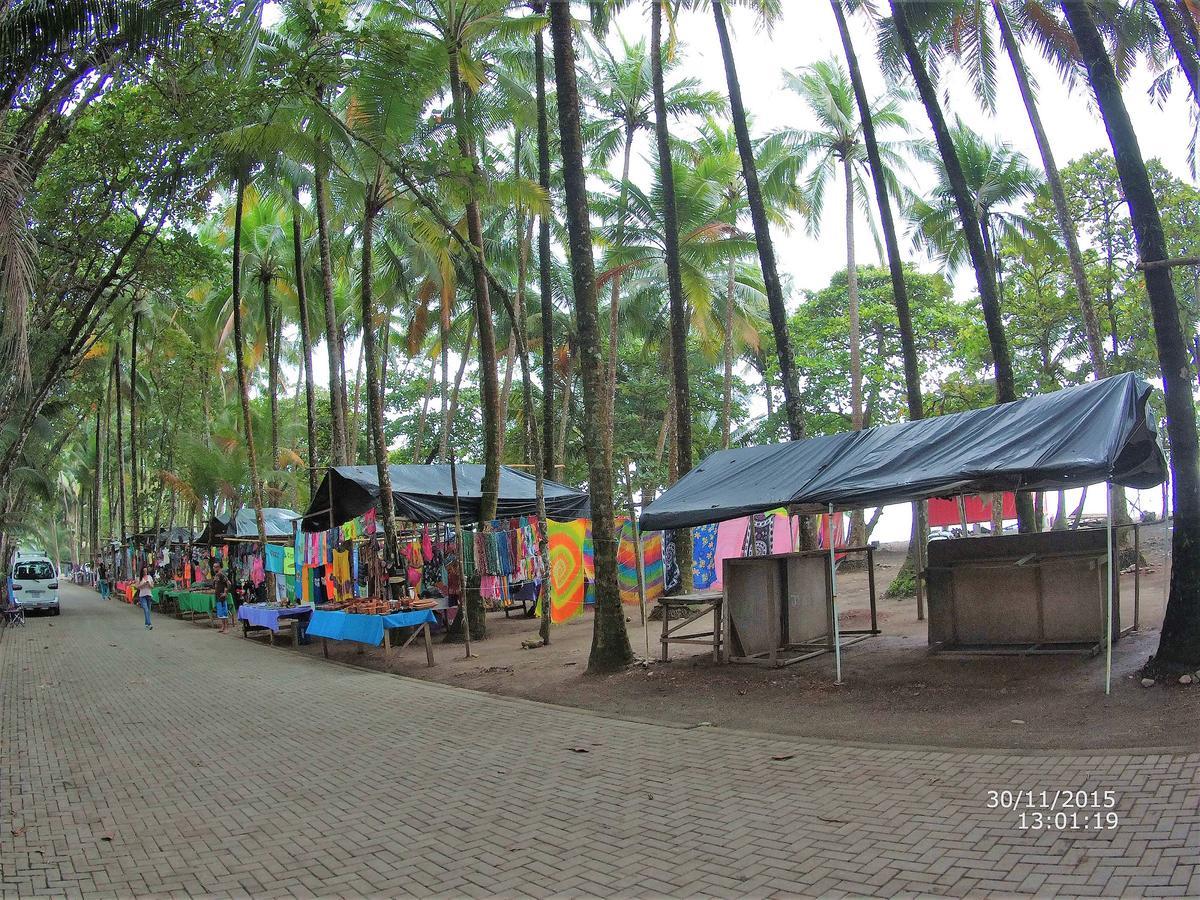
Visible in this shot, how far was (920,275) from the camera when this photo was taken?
86.5 feet

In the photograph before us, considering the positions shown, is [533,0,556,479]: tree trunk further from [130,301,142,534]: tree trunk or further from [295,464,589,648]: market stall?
[130,301,142,534]: tree trunk

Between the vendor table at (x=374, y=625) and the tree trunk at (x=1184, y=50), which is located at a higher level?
the tree trunk at (x=1184, y=50)

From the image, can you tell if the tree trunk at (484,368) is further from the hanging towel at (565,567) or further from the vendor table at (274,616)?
the vendor table at (274,616)

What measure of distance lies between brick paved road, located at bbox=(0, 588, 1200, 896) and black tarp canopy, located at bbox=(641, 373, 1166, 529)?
8.89ft

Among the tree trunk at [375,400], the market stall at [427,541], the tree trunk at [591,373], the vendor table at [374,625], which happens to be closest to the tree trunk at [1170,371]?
the tree trunk at [591,373]

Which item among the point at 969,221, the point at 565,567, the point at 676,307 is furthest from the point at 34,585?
the point at 969,221

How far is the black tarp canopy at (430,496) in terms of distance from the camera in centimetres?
1459

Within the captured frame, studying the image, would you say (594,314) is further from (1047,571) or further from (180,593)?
(180,593)

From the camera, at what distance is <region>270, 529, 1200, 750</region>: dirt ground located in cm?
611

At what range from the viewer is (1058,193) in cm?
1451

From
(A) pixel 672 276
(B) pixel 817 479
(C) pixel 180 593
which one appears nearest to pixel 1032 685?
(B) pixel 817 479

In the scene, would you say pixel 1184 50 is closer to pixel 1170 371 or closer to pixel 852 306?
pixel 1170 371

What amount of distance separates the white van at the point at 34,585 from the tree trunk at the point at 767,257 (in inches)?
1079

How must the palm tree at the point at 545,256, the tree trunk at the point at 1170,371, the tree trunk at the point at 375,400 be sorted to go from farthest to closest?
the palm tree at the point at 545,256
the tree trunk at the point at 375,400
the tree trunk at the point at 1170,371
